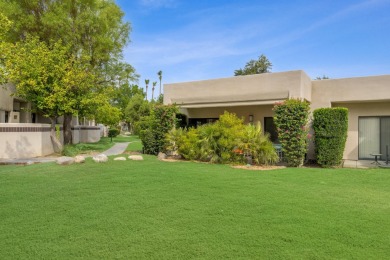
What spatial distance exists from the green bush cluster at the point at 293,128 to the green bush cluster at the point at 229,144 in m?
0.69

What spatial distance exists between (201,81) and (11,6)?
46.8 ft

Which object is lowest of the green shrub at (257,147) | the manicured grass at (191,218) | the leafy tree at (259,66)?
the manicured grass at (191,218)

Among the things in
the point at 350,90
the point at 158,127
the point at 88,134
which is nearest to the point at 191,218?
the point at 158,127

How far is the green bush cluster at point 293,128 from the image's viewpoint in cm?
1299

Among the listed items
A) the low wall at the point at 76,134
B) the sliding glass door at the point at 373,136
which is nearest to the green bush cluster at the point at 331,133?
the sliding glass door at the point at 373,136

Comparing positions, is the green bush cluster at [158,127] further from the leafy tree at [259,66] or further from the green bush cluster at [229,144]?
the leafy tree at [259,66]

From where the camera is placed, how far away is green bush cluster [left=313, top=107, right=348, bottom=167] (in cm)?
1312

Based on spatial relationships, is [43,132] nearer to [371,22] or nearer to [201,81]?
[201,81]

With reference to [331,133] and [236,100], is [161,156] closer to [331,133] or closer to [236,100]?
[236,100]

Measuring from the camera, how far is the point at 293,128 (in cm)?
1305

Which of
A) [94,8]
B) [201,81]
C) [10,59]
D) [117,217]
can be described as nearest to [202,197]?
[117,217]

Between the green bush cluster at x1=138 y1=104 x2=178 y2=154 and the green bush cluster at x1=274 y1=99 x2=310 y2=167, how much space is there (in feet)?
20.1

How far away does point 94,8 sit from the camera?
73.5 ft

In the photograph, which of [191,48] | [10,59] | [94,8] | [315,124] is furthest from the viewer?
[94,8]
